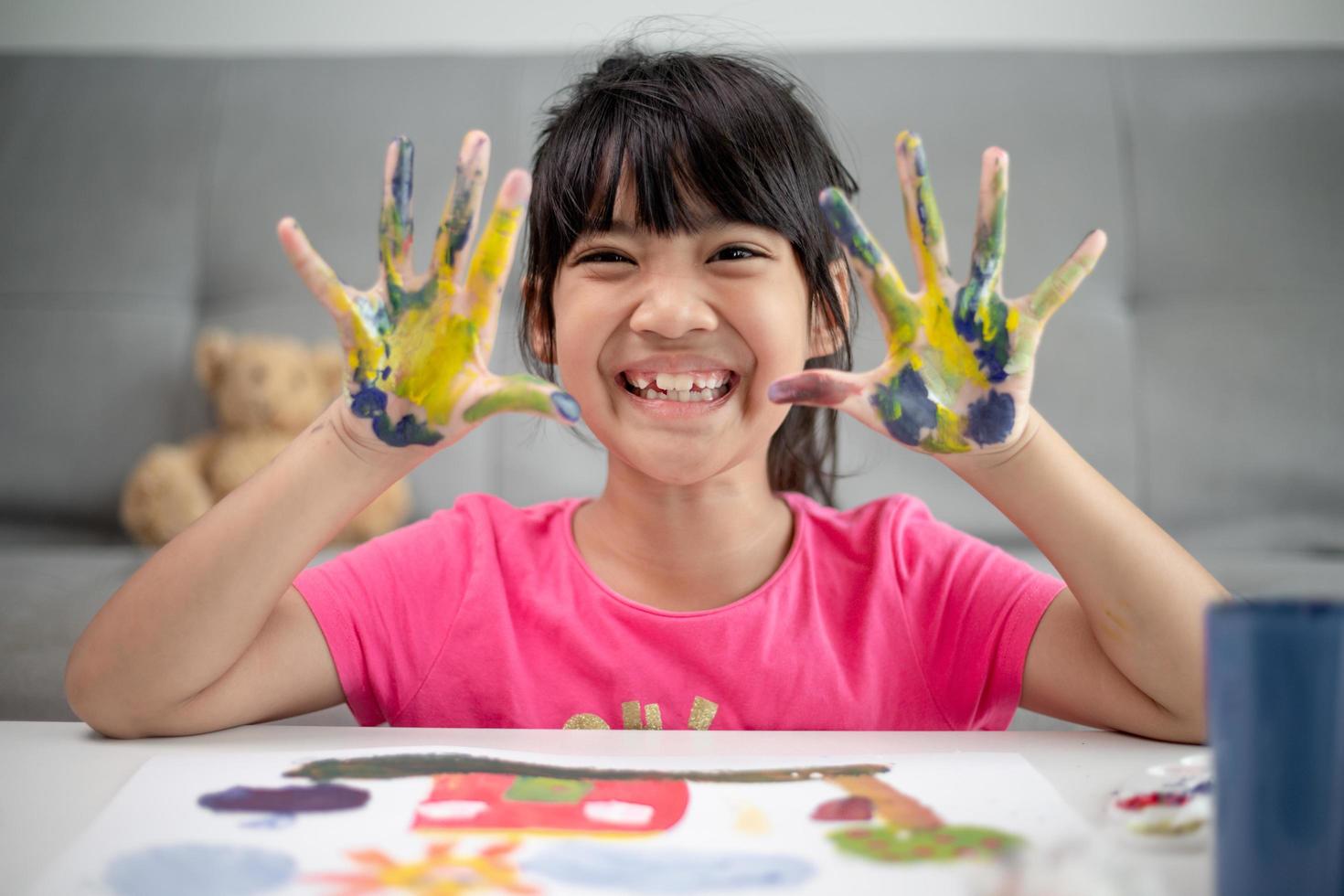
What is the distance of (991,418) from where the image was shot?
0.72 m

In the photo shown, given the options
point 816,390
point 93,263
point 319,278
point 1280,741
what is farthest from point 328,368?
point 1280,741

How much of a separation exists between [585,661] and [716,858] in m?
0.50

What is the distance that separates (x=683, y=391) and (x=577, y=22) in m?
1.51

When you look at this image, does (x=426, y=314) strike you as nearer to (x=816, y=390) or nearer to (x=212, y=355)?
(x=816, y=390)

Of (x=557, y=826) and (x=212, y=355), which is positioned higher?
(x=212, y=355)

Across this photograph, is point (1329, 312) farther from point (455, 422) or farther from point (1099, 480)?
point (455, 422)

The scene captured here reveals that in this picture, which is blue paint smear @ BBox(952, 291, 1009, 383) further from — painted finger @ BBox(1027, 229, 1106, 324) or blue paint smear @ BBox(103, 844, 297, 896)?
blue paint smear @ BBox(103, 844, 297, 896)

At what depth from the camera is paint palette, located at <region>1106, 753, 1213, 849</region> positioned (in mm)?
493

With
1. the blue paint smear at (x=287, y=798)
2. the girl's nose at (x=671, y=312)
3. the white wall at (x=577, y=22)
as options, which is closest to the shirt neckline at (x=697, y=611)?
the girl's nose at (x=671, y=312)

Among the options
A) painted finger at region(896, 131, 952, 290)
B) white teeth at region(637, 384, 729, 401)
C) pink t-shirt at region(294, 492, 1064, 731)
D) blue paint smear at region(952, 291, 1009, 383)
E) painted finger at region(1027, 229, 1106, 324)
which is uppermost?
painted finger at region(896, 131, 952, 290)

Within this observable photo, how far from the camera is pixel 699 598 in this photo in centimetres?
101

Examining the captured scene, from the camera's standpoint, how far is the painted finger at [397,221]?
729 mm

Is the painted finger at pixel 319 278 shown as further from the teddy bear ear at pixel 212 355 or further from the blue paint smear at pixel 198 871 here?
the teddy bear ear at pixel 212 355

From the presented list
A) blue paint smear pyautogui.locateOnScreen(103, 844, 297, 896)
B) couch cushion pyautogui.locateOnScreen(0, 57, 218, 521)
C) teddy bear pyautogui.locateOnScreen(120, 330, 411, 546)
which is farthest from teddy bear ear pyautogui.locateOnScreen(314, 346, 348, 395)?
blue paint smear pyautogui.locateOnScreen(103, 844, 297, 896)
